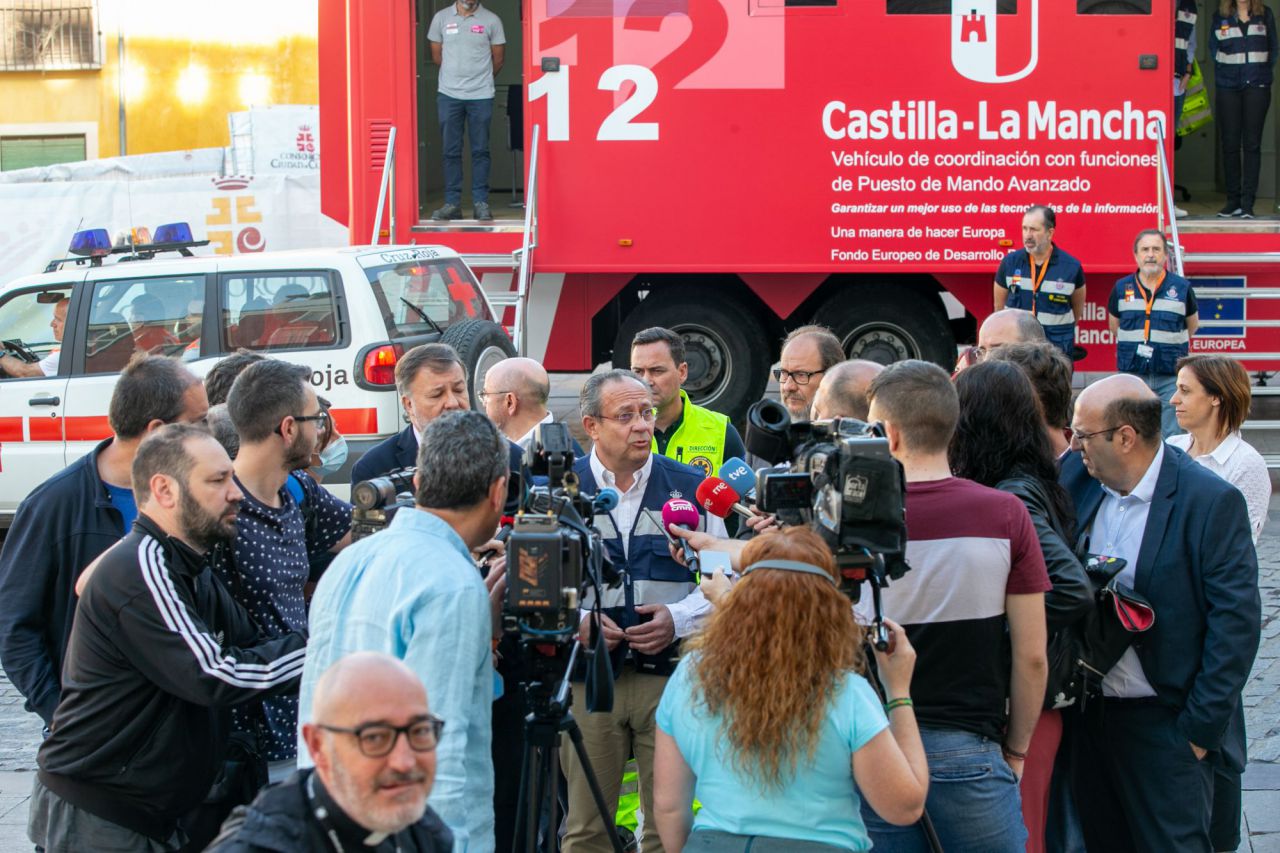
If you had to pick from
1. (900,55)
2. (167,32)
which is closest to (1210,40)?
(900,55)

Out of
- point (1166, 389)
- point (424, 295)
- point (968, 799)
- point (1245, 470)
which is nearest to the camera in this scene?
point (968, 799)

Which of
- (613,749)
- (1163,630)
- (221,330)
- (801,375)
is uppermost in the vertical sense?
(221,330)

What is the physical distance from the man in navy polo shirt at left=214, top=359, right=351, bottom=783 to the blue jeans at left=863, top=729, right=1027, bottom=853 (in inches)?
64.7

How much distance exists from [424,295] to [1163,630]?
6.10 m

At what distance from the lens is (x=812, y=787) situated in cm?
308

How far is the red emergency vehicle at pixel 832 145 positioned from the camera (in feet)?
35.7

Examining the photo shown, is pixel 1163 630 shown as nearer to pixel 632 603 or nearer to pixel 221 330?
pixel 632 603

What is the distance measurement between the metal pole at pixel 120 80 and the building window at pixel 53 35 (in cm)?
29

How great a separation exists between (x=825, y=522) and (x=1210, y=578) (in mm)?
1357

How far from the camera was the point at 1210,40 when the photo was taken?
39.6 ft

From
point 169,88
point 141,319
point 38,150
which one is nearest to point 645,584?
point 141,319

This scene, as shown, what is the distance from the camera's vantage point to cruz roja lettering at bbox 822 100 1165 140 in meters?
10.9

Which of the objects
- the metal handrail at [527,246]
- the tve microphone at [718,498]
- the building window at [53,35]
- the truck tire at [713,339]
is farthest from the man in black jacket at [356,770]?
the building window at [53,35]

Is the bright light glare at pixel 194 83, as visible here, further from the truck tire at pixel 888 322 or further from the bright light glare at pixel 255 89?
the truck tire at pixel 888 322
